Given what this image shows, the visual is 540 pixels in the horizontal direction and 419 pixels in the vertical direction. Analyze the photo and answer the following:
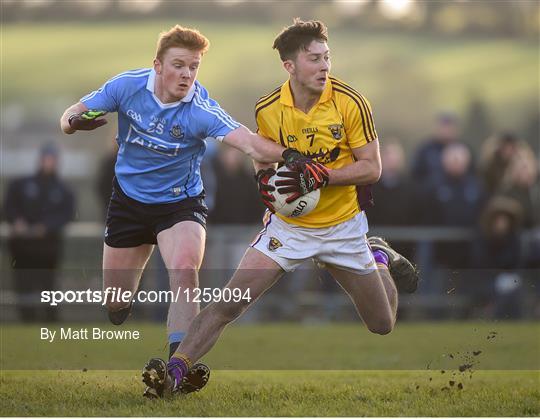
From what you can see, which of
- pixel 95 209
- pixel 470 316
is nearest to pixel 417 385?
pixel 470 316

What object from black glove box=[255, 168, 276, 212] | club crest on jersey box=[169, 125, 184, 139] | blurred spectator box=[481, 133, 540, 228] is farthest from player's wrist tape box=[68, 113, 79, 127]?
blurred spectator box=[481, 133, 540, 228]

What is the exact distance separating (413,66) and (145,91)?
30.0 feet

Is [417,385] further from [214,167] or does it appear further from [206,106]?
[214,167]

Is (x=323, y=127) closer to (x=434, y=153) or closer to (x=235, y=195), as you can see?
(x=235, y=195)

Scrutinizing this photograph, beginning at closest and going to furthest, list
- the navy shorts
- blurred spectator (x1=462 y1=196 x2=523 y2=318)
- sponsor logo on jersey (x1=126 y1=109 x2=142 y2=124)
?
sponsor logo on jersey (x1=126 y1=109 x2=142 y2=124)
the navy shorts
blurred spectator (x1=462 y1=196 x2=523 y2=318)

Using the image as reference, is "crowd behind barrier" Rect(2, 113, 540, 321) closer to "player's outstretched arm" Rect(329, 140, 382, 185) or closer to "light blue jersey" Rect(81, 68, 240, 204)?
"light blue jersey" Rect(81, 68, 240, 204)

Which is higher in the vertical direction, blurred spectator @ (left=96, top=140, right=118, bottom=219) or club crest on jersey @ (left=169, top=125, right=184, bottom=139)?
club crest on jersey @ (left=169, top=125, right=184, bottom=139)

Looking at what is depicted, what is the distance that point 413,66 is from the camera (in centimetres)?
1745

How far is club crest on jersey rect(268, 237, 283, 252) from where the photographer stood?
8.51 meters

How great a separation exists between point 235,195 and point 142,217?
550cm

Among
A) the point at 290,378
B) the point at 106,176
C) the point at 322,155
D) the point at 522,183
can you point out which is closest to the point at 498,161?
the point at 522,183

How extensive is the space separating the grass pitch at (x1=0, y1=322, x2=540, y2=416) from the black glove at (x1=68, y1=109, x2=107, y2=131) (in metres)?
1.61

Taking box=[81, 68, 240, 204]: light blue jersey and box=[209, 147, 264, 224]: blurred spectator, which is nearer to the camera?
box=[81, 68, 240, 204]: light blue jersey

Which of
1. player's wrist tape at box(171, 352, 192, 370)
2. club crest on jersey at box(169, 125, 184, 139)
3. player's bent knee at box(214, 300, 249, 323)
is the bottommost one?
player's wrist tape at box(171, 352, 192, 370)
